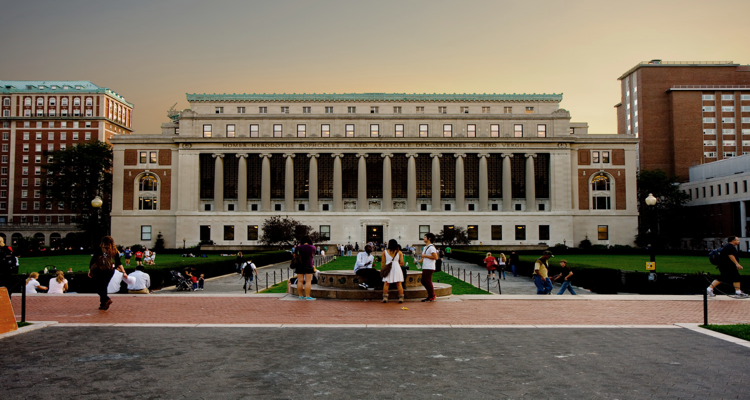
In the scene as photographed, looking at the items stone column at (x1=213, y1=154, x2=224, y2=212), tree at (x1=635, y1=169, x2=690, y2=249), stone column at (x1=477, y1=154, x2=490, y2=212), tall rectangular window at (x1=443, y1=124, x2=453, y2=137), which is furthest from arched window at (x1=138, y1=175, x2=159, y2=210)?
tree at (x1=635, y1=169, x2=690, y2=249)

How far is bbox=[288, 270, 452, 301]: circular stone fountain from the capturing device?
18859 millimetres

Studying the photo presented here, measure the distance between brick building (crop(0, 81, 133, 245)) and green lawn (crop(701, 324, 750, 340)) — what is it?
399ft

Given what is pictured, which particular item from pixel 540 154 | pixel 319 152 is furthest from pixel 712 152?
pixel 319 152

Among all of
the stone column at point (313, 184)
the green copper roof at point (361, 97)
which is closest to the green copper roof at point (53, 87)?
the green copper roof at point (361, 97)

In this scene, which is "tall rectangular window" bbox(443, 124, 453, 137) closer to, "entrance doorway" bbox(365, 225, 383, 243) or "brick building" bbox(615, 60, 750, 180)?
"entrance doorway" bbox(365, 225, 383, 243)

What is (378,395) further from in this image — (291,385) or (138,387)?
(138,387)

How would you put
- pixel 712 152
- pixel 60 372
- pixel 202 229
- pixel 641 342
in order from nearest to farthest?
pixel 60 372
pixel 641 342
pixel 202 229
pixel 712 152

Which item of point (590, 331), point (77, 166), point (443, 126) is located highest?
point (443, 126)

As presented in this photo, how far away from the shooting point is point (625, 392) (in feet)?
25.7

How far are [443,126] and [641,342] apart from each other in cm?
7324

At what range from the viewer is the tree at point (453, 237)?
74.2 m

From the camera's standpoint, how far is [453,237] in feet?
245

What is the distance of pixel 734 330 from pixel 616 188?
251ft

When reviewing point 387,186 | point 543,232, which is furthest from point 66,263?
point 543,232
